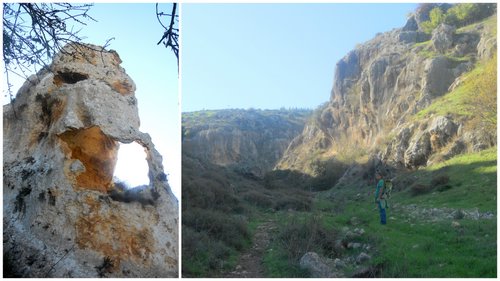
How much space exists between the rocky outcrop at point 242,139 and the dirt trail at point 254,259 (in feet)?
51.9

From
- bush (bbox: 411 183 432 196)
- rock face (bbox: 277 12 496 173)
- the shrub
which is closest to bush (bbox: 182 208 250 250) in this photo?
bush (bbox: 411 183 432 196)

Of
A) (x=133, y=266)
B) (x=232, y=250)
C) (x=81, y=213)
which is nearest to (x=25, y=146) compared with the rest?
(x=81, y=213)

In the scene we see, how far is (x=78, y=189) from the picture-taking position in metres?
4.65

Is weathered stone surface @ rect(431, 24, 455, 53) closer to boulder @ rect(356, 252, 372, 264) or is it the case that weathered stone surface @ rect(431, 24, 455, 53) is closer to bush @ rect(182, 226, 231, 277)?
boulder @ rect(356, 252, 372, 264)

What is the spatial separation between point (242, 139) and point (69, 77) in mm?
30653

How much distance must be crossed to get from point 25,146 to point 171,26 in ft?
7.11

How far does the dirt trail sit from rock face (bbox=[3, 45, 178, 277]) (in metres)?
1.01

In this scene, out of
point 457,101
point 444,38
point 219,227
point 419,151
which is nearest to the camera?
point 219,227

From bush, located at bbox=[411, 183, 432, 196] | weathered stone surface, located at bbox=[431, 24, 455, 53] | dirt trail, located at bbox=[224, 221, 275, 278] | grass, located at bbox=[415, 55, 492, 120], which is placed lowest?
dirt trail, located at bbox=[224, 221, 275, 278]

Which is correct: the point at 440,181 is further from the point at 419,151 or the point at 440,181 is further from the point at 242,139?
the point at 242,139

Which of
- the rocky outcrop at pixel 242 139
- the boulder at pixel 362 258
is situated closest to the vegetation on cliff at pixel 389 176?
the boulder at pixel 362 258

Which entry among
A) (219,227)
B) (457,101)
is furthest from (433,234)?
(457,101)

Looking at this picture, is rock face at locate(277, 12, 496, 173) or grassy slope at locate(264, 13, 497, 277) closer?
grassy slope at locate(264, 13, 497, 277)

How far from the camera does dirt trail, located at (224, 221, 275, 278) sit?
5516 mm
